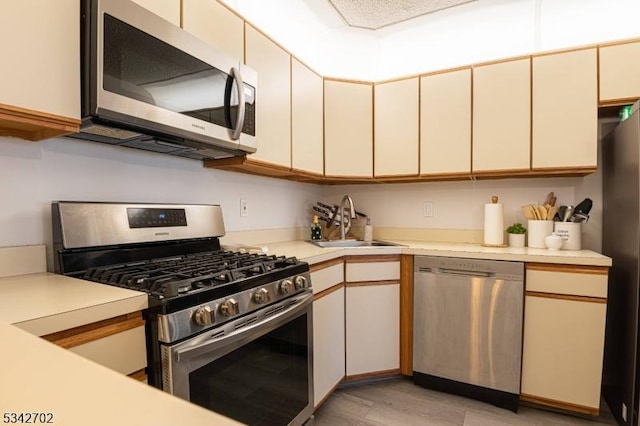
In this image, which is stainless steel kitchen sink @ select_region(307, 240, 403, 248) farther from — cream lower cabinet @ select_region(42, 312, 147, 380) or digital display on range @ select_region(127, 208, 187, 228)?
cream lower cabinet @ select_region(42, 312, 147, 380)

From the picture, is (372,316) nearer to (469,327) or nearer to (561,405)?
(469,327)

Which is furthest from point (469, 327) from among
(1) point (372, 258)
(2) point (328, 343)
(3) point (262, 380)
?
(3) point (262, 380)

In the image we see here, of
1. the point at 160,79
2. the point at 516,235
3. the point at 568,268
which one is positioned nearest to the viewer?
the point at 160,79

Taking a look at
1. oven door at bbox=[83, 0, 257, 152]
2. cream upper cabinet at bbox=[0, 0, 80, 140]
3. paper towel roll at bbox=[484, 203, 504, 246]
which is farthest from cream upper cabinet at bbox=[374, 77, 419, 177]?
cream upper cabinet at bbox=[0, 0, 80, 140]

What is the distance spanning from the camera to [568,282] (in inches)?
69.8

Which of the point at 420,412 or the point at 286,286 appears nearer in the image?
the point at 286,286

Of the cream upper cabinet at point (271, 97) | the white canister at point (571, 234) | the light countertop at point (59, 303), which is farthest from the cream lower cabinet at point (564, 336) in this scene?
the light countertop at point (59, 303)

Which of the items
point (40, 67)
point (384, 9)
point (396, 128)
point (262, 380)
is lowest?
point (262, 380)

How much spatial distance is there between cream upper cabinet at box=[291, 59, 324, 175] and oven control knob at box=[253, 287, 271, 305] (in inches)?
40.3

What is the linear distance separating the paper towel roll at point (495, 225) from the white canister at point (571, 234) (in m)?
0.32

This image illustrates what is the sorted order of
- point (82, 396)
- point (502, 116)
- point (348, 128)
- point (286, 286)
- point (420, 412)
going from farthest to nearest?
point (348, 128) → point (502, 116) → point (420, 412) → point (286, 286) → point (82, 396)

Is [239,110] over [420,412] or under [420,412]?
over

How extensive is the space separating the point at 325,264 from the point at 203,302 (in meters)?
0.95

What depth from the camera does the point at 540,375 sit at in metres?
1.83
